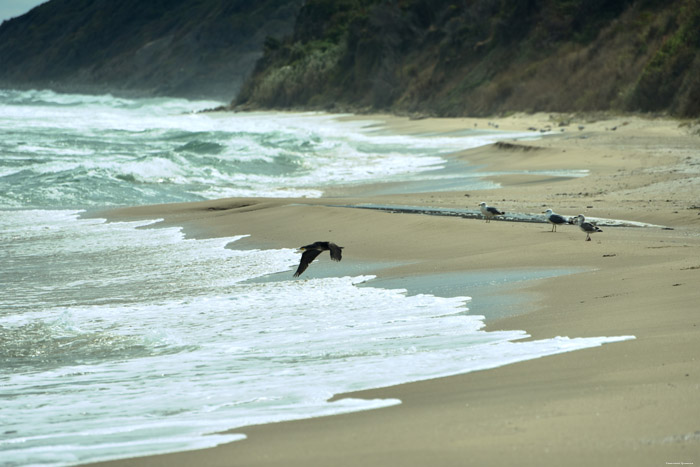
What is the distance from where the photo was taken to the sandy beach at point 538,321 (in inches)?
138

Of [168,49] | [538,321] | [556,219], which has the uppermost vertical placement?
[168,49]

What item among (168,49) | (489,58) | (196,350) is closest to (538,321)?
(196,350)

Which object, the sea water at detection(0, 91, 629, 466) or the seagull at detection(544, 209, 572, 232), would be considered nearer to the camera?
the sea water at detection(0, 91, 629, 466)

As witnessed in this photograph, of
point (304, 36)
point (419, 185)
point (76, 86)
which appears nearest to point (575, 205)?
point (419, 185)

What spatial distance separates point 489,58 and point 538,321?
4603 centimetres

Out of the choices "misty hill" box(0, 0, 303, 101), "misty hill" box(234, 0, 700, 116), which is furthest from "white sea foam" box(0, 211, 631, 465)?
"misty hill" box(0, 0, 303, 101)

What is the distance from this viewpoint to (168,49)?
6462 inches

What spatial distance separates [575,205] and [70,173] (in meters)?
11.9

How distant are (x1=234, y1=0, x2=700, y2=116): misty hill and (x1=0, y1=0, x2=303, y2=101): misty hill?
59130mm

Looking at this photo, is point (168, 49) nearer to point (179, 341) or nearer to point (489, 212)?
point (489, 212)

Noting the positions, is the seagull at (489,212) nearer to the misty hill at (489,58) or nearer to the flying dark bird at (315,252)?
the flying dark bird at (315,252)

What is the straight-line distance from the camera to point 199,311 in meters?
7.33

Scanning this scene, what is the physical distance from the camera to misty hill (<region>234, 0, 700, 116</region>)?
3120 cm

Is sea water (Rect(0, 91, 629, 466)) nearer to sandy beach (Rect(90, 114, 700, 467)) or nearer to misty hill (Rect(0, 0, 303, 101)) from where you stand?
sandy beach (Rect(90, 114, 700, 467))
